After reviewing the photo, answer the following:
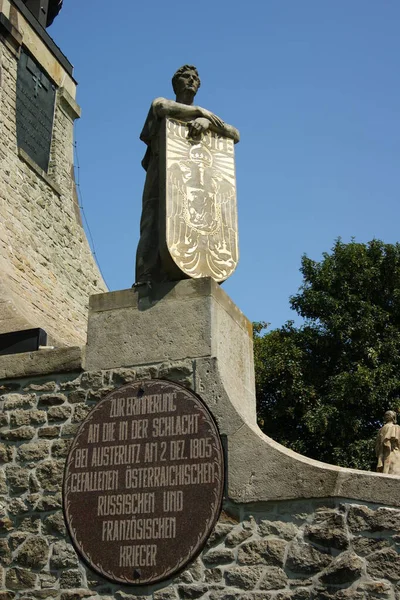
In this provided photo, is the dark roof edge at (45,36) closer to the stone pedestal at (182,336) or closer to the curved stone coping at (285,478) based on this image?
the stone pedestal at (182,336)

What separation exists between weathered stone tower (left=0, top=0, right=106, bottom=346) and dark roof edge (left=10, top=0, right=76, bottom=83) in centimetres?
2

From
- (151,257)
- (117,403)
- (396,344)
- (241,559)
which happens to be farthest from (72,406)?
(396,344)

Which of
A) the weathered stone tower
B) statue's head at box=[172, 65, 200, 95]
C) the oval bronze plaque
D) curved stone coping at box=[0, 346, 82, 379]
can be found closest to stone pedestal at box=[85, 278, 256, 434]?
curved stone coping at box=[0, 346, 82, 379]

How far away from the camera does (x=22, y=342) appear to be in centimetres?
829

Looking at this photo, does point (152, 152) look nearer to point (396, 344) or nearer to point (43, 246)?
point (43, 246)

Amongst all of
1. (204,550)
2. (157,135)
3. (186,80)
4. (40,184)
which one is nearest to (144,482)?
(204,550)

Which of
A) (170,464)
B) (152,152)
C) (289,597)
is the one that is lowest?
(289,597)

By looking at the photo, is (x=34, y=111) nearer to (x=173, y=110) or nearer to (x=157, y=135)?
(x=157, y=135)

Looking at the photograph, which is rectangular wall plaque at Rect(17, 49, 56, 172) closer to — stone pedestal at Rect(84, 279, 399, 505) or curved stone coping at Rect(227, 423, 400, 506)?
stone pedestal at Rect(84, 279, 399, 505)

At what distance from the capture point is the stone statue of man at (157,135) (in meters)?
7.48

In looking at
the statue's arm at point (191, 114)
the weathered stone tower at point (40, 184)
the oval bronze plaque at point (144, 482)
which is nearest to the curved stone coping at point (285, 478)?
the oval bronze plaque at point (144, 482)

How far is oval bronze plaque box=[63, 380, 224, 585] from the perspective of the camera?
248 inches

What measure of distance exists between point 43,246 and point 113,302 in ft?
22.9

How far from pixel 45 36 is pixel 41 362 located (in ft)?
36.9
